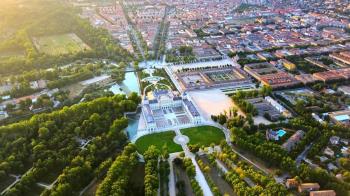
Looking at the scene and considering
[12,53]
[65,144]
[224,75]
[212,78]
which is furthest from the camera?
[12,53]

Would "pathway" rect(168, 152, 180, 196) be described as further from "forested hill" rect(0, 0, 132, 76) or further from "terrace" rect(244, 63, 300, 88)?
"forested hill" rect(0, 0, 132, 76)

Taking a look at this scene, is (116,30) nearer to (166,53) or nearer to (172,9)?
(166,53)

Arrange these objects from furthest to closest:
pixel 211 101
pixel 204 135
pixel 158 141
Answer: pixel 211 101 < pixel 204 135 < pixel 158 141

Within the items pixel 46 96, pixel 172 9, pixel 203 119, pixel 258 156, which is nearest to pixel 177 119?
pixel 203 119

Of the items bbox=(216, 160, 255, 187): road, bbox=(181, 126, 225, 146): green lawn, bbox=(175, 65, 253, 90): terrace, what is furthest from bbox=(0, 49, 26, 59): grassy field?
bbox=(216, 160, 255, 187): road

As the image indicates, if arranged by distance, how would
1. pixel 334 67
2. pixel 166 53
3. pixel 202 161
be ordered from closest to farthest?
1. pixel 202 161
2. pixel 334 67
3. pixel 166 53

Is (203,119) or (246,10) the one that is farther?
(246,10)

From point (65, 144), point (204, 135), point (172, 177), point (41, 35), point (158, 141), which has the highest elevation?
point (41, 35)

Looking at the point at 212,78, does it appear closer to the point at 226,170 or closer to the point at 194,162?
the point at 194,162

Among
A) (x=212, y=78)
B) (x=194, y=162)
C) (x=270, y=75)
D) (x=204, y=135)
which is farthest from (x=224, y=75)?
(x=194, y=162)
